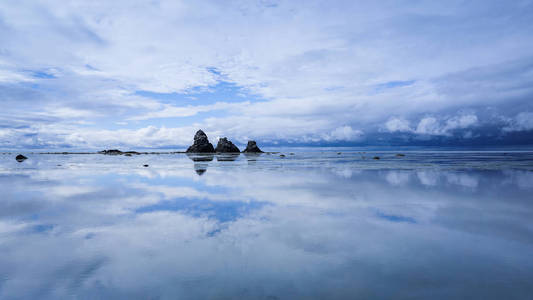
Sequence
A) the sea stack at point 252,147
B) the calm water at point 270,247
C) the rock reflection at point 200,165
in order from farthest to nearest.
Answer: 1. the sea stack at point 252,147
2. the rock reflection at point 200,165
3. the calm water at point 270,247

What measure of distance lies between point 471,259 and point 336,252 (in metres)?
3.20

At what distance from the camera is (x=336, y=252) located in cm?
717

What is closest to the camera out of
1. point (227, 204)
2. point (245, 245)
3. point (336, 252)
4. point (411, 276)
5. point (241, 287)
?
point (241, 287)

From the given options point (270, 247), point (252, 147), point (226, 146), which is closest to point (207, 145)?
point (226, 146)

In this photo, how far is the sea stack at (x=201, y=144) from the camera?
113m

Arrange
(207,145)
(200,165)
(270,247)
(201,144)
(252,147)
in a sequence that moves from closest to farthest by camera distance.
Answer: (270,247)
(200,165)
(201,144)
(207,145)
(252,147)

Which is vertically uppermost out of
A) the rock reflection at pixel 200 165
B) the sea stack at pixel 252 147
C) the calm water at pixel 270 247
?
the sea stack at pixel 252 147

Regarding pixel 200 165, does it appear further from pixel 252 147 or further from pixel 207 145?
pixel 252 147

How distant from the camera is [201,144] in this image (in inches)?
4444

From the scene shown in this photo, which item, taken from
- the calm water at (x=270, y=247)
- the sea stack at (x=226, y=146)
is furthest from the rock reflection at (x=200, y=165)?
the sea stack at (x=226, y=146)

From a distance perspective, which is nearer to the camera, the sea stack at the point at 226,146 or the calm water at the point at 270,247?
the calm water at the point at 270,247

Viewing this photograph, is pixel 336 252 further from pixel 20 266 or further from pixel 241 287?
pixel 20 266

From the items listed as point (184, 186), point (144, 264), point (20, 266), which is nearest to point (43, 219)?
point (20, 266)

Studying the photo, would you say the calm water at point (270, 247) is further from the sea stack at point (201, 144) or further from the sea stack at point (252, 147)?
the sea stack at point (252, 147)
